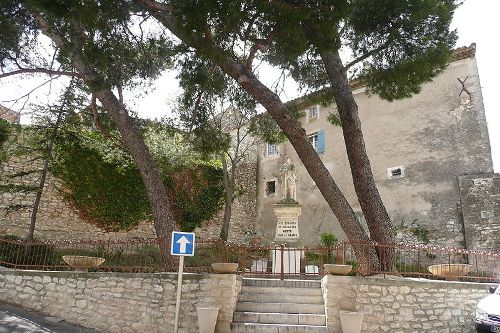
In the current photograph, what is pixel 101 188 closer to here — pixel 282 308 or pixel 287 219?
pixel 287 219


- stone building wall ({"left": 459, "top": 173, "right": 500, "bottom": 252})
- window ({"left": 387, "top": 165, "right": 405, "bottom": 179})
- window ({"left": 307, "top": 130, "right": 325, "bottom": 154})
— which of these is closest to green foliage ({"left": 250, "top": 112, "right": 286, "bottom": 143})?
window ({"left": 387, "top": 165, "right": 405, "bottom": 179})

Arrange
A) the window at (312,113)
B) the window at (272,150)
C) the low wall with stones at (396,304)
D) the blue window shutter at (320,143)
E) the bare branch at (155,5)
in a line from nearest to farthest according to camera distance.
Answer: the low wall with stones at (396,304) → the bare branch at (155,5) → the blue window shutter at (320,143) → the window at (312,113) → the window at (272,150)

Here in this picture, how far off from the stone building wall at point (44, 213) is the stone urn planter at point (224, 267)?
913cm

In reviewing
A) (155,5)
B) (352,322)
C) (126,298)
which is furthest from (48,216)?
(352,322)

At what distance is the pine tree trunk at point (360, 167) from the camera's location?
8.23m

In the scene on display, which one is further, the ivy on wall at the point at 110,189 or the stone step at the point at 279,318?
the ivy on wall at the point at 110,189

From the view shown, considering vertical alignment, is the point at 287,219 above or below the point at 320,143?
below

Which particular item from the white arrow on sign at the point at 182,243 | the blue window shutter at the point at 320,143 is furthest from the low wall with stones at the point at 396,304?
the blue window shutter at the point at 320,143

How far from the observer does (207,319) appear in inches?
273

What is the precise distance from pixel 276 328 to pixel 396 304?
217 cm

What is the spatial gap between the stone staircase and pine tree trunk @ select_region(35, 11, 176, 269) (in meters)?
1.69

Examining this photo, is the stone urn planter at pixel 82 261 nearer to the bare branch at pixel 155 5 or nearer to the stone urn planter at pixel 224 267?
the stone urn planter at pixel 224 267

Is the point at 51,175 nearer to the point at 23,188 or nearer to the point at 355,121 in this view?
the point at 23,188

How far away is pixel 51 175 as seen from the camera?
50.7ft
